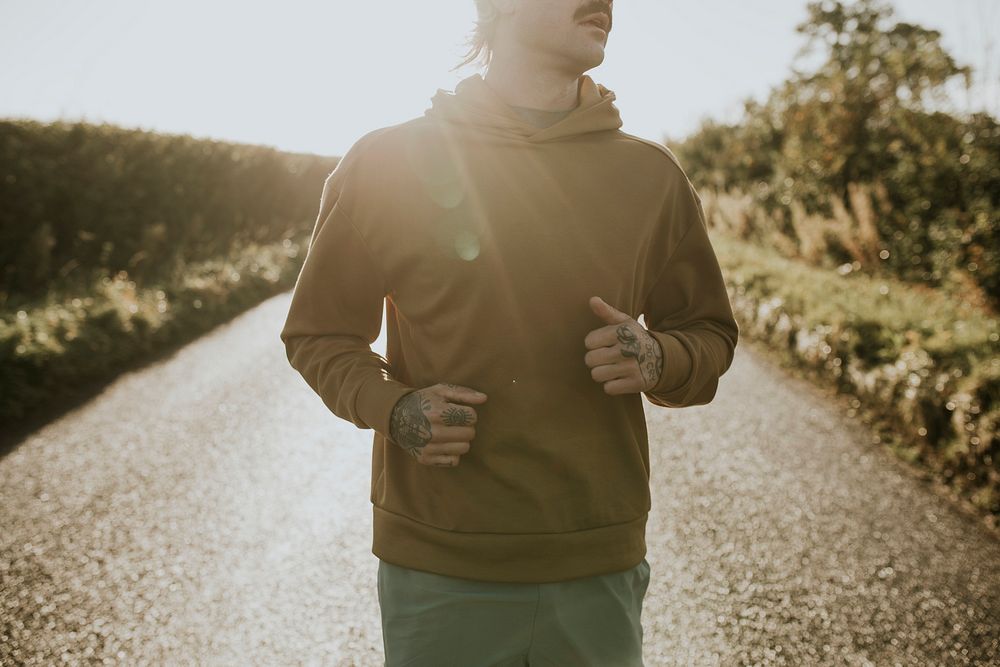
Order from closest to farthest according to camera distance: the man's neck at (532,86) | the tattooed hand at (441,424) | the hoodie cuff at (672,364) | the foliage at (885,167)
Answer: the tattooed hand at (441,424), the hoodie cuff at (672,364), the man's neck at (532,86), the foliage at (885,167)

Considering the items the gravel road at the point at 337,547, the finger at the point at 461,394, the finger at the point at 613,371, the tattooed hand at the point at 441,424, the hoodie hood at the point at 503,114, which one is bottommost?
the gravel road at the point at 337,547

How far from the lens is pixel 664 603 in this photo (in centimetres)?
379

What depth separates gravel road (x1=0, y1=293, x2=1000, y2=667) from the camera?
3.44 meters

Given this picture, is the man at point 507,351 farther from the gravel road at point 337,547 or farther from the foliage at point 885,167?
the foliage at point 885,167

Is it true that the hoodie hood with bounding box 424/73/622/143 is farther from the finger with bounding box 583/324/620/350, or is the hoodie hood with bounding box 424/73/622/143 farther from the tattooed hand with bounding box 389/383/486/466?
the tattooed hand with bounding box 389/383/486/466

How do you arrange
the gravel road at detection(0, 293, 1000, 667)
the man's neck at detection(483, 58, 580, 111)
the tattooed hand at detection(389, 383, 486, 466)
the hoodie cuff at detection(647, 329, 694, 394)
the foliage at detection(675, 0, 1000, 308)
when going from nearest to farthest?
1. the tattooed hand at detection(389, 383, 486, 466)
2. the hoodie cuff at detection(647, 329, 694, 394)
3. the man's neck at detection(483, 58, 580, 111)
4. the gravel road at detection(0, 293, 1000, 667)
5. the foliage at detection(675, 0, 1000, 308)

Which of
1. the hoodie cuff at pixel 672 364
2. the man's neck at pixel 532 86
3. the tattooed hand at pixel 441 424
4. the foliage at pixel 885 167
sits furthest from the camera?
the foliage at pixel 885 167

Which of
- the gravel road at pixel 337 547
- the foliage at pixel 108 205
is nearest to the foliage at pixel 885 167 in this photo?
the gravel road at pixel 337 547

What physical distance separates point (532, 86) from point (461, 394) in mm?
751

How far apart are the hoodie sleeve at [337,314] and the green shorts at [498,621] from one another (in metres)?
0.38

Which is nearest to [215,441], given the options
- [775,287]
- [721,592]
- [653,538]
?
[653,538]

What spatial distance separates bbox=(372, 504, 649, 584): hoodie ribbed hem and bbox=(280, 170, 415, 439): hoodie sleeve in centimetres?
27

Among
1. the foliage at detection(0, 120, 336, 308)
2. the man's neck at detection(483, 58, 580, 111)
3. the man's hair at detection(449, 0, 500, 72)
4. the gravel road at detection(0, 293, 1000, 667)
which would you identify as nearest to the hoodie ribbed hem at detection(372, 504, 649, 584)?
the man's neck at detection(483, 58, 580, 111)

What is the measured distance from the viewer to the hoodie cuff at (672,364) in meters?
1.61
